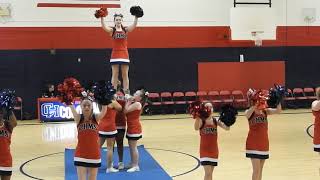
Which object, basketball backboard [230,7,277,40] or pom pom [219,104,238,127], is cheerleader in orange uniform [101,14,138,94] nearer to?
pom pom [219,104,238,127]

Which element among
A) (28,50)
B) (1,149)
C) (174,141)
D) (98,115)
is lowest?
(174,141)

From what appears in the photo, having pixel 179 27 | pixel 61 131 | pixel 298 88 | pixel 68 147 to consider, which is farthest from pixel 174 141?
pixel 298 88

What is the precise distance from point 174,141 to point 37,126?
5.22 metres

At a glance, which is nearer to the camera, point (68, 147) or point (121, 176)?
point (121, 176)

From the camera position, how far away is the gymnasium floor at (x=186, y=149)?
25.6ft

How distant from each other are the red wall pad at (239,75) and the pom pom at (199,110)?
11.5 m

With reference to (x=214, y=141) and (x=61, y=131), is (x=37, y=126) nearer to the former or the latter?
(x=61, y=131)

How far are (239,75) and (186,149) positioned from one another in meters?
7.88

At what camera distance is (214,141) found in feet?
18.5

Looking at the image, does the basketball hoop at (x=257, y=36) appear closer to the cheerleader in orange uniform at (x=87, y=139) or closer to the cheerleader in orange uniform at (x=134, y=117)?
the cheerleader in orange uniform at (x=134, y=117)

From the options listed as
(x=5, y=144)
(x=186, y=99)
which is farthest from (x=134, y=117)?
(x=186, y=99)

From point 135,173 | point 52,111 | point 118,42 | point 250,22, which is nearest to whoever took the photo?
point 135,173

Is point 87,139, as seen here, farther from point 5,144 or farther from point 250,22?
point 250,22

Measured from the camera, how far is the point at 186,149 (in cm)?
996
